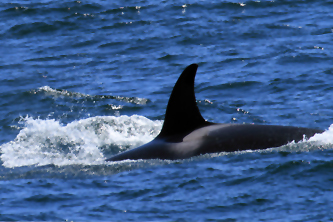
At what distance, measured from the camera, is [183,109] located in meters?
12.1

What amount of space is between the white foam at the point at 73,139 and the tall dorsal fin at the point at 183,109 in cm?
169

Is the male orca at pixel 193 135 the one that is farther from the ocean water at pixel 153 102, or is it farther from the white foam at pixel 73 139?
the white foam at pixel 73 139

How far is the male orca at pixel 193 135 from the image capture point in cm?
1202

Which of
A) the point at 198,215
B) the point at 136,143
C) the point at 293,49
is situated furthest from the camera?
the point at 293,49

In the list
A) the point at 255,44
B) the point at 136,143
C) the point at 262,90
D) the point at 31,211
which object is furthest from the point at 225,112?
the point at 31,211

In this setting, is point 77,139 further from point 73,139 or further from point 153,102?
point 153,102

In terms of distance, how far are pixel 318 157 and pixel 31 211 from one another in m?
5.21

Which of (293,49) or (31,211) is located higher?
(293,49)

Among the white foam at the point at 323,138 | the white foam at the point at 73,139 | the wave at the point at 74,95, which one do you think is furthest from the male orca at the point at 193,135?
the wave at the point at 74,95

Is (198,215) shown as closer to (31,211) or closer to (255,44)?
(31,211)

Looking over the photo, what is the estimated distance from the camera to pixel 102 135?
15.0 m

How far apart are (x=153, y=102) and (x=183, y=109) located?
5461mm

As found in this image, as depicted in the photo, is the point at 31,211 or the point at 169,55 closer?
the point at 31,211

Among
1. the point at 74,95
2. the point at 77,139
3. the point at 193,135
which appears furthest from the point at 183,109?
the point at 74,95
